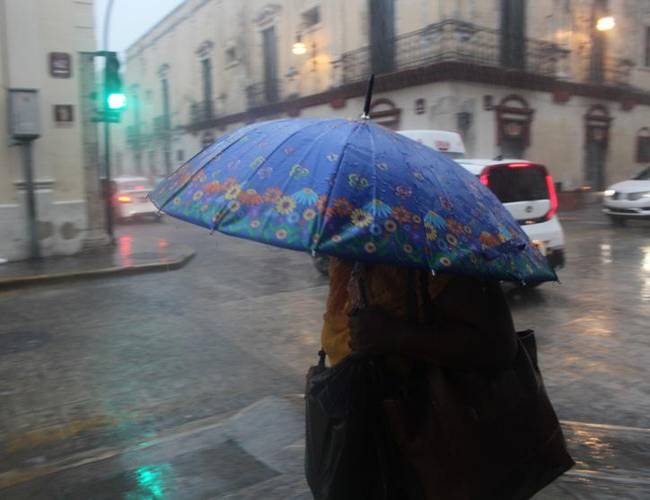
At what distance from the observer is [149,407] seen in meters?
4.43

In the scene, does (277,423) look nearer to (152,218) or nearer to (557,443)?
(557,443)

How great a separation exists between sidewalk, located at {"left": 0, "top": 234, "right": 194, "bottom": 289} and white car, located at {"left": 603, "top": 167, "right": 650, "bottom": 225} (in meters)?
9.99

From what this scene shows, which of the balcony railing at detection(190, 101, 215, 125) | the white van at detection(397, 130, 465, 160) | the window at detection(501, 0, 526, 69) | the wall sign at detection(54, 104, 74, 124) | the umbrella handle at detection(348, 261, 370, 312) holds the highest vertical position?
the window at detection(501, 0, 526, 69)

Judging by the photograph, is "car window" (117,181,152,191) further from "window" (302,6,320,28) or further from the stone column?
"window" (302,6,320,28)

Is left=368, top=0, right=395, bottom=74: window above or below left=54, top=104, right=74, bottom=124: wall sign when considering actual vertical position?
above

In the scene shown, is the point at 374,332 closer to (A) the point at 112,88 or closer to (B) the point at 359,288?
(B) the point at 359,288

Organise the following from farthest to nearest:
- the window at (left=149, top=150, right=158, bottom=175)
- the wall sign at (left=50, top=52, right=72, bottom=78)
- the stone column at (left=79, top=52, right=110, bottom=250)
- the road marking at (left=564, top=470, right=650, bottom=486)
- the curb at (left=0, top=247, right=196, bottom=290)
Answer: the window at (left=149, top=150, right=158, bottom=175) → the stone column at (left=79, top=52, right=110, bottom=250) → the wall sign at (left=50, top=52, right=72, bottom=78) → the curb at (left=0, top=247, right=196, bottom=290) → the road marking at (left=564, top=470, right=650, bottom=486)

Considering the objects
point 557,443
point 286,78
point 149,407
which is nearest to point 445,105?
point 286,78

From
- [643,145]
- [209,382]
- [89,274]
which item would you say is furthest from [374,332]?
[643,145]

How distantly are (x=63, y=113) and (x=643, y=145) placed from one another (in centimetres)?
2255

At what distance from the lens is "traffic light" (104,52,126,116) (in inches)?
450

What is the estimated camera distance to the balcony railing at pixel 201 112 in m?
31.9

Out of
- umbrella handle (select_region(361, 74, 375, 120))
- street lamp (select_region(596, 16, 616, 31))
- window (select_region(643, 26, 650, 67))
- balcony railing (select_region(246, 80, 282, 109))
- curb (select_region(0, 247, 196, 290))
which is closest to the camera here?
umbrella handle (select_region(361, 74, 375, 120))

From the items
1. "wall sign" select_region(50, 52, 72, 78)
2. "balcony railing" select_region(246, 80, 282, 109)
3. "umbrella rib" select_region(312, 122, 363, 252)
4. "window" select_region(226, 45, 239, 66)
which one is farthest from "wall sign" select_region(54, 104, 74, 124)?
"window" select_region(226, 45, 239, 66)
